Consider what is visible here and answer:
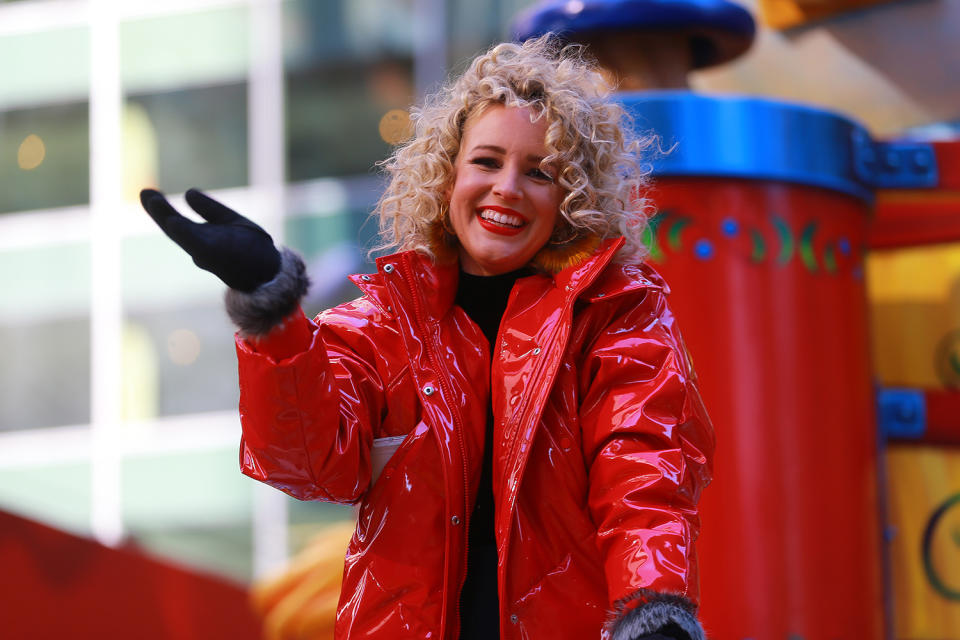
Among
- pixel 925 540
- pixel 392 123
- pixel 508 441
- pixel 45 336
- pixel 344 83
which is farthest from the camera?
pixel 45 336

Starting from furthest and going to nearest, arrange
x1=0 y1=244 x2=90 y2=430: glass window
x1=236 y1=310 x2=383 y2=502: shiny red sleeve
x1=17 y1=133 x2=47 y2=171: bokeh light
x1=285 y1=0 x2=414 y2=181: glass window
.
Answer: x1=17 y1=133 x2=47 y2=171: bokeh light
x1=0 y1=244 x2=90 y2=430: glass window
x1=285 y1=0 x2=414 y2=181: glass window
x1=236 y1=310 x2=383 y2=502: shiny red sleeve

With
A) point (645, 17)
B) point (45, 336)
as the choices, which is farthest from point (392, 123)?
point (645, 17)

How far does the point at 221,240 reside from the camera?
1408mm

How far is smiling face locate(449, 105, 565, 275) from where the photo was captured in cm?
181

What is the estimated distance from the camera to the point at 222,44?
6117mm

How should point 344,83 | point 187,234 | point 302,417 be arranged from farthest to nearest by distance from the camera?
point 344,83
point 302,417
point 187,234

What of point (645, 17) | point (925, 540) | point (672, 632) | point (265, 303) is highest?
point (645, 17)

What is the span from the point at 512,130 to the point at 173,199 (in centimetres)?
464

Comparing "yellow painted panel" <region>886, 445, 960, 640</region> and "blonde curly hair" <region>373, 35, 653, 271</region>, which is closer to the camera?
"blonde curly hair" <region>373, 35, 653, 271</region>

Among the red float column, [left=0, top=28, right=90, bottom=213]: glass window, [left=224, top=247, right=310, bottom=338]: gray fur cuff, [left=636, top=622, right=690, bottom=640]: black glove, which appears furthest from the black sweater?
[left=0, top=28, right=90, bottom=213]: glass window

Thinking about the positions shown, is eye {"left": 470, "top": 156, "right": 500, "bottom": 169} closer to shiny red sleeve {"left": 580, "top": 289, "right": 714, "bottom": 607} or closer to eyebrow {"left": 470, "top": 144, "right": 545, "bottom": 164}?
eyebrow {"left": 470, "top": 144, "right": 545, "bottom": 164}

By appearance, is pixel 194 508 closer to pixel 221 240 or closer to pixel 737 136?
pixel 737 136

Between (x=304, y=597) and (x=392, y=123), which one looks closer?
(x=304, y=597)

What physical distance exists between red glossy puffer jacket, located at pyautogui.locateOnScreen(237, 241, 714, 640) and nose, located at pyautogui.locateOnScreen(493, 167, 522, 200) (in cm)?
14
